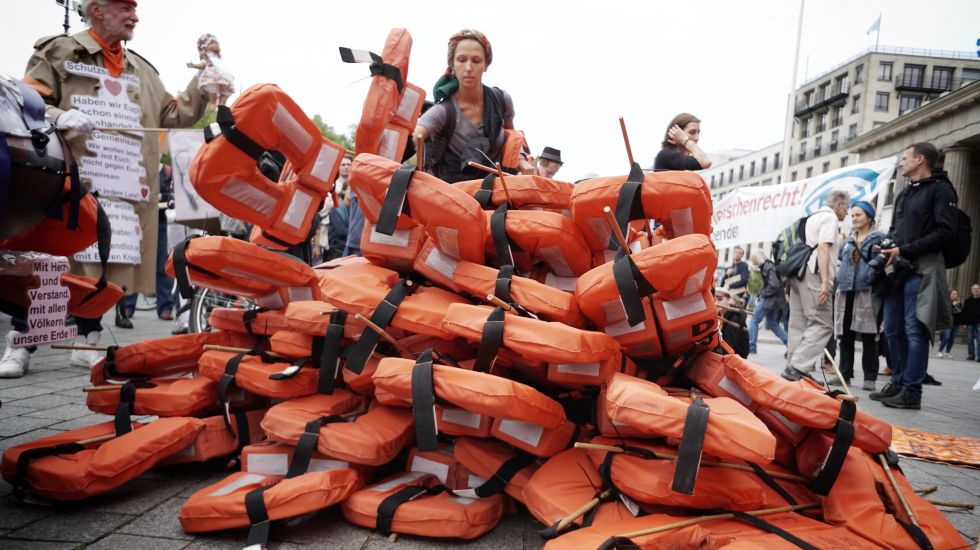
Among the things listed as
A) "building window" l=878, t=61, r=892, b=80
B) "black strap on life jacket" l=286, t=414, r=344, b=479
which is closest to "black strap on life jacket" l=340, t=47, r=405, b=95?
"black strap on life jacket" l=286, t=414, r=344, b=479

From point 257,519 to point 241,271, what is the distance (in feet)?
3.80

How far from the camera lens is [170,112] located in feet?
13.8

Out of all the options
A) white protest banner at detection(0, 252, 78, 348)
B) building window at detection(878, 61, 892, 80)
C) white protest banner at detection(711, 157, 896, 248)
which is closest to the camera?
white protest banner at detection(0, 252, 78, 348)

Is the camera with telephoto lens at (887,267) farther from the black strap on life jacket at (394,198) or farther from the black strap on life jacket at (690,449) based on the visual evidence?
the black strap on life jacket at (394,198)

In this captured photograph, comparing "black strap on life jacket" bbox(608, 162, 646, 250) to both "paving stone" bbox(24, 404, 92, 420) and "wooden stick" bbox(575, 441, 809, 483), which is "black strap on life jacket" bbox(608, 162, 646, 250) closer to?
"wooden stick" bbox(575, 441, 809, 483)

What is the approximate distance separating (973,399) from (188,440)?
25.6 ft

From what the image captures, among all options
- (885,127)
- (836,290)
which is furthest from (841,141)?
(836,290)

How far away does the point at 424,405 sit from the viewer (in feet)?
6.02

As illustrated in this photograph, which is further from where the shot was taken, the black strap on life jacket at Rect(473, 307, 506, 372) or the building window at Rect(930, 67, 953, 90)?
the building window at Rect(930, 67, 953, 90)

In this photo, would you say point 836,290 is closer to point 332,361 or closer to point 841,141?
point 332,361

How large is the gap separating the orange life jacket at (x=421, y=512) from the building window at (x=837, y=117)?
64.4 meters

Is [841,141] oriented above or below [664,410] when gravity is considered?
above

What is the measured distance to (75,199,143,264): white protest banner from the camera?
3.81 meters

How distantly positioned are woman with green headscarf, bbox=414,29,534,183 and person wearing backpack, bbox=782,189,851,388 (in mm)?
4000
